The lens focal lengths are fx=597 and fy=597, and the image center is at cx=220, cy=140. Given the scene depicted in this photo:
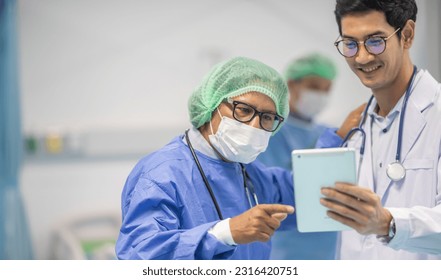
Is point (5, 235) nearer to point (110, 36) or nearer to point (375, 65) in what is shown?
point (110, 36)

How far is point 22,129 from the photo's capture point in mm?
2945

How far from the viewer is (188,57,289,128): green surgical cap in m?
1.43

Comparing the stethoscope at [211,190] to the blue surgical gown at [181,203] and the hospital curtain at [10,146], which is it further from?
the hospital curtain at [10,146]

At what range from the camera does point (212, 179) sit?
4.80ft

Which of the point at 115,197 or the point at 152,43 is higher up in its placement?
the point at 152,43

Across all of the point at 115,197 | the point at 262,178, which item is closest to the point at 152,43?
the point at 115,197

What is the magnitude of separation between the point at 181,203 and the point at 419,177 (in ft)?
1.82

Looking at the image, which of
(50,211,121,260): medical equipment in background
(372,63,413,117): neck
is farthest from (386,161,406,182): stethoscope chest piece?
(50,211,121,260): medical equipment in background

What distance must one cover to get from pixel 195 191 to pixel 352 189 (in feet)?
1.34

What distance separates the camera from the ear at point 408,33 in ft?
4.57

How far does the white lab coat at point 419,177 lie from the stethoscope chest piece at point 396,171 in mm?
12

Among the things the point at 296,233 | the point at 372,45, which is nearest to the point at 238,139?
the point at 372,45

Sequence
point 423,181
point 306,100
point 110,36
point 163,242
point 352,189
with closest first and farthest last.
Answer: point 352,189 → point 163,242 → point 423,181 → point 306,100 → point 110,36

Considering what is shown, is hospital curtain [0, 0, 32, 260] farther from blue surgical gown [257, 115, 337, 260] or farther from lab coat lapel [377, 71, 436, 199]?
lab coat lapel [377, 71, 436, 199]
